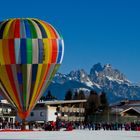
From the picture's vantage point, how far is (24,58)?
51156 millimetres

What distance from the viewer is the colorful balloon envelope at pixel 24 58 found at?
5100cm

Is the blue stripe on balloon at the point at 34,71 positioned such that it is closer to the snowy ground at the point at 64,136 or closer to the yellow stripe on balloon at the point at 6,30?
the yellow stripe on balloon at the point at 6,30

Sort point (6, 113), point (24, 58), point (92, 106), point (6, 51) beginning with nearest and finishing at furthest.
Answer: point (6, 51), point (24, 58), point (6, 113), point (92, 106)

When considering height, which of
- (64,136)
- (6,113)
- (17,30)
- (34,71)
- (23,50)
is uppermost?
(17,30)

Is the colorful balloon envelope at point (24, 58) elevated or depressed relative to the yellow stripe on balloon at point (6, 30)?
depressed

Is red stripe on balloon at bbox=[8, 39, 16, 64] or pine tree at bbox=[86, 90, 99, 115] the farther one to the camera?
pine tree at bbox=[86, 90, 99, 115]

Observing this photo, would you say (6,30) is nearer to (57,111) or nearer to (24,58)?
(24,58)

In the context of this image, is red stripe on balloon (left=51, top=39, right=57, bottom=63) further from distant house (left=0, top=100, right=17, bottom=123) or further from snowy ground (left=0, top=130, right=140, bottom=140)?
distant house (left=0, top=100, right=17, bottom=123)

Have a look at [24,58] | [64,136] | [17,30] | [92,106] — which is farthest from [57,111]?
[64,136]

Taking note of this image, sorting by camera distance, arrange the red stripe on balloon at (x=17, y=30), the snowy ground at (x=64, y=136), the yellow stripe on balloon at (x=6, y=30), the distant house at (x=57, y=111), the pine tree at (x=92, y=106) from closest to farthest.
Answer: the snowy ground at (x=64, y=136) < the red stripe on balloon at (x=17, y=30) < the yellow stripe on balloon at (x=6, y=30) < the distant house at (x=57, y=111) < the pine tree at (x=92, y=106)

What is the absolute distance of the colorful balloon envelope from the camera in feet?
167

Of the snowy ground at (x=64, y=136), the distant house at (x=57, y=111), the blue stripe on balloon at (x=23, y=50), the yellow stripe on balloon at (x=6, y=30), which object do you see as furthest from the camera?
the distant house at (x=57, y=111)

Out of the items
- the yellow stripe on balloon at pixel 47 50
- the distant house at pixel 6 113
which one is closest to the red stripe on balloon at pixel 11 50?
the yellow stripe on balloon at pixel 47 50

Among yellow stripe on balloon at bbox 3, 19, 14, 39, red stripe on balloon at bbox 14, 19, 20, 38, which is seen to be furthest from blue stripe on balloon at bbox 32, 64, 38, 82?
yellow stripe on balloon at bbox 3, 19, 14, 39
